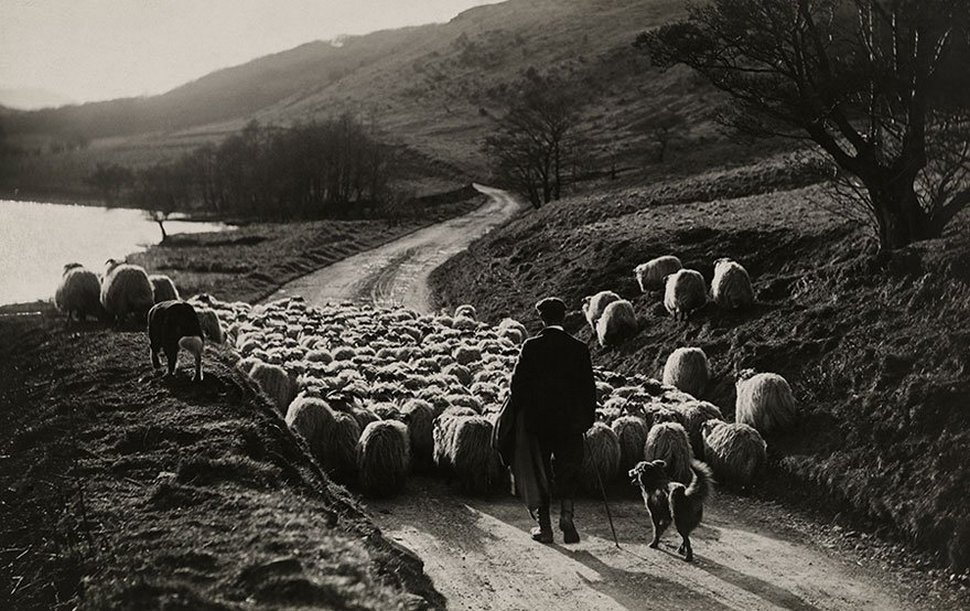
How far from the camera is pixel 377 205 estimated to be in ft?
237

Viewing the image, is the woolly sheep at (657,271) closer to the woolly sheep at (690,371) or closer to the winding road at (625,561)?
the woolly sheep at (690,371)

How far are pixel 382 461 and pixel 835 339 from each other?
8833 mm

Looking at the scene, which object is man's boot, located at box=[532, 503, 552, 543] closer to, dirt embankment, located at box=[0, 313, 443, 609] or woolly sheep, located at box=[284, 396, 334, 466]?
dirt embankment, located at box=[0, 313, 443, 609]

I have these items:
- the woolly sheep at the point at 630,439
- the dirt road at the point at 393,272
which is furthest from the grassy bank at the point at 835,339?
the dirt road at the point at 393,272

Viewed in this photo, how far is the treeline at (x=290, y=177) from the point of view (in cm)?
7044

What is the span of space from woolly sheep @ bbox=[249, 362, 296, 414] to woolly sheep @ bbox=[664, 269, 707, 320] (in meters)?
9.82

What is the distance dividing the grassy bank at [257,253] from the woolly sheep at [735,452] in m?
24.6

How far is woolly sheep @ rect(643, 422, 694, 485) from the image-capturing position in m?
11.2

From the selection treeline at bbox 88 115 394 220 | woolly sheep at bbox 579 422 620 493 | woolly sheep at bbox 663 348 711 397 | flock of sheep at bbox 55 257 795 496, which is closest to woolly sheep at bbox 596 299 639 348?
flock of sheep at bbox 55 257 795 496

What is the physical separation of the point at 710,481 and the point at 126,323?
1200 centimetres

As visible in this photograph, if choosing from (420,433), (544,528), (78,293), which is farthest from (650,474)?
(78,293)

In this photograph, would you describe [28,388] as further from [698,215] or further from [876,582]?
[698,215]

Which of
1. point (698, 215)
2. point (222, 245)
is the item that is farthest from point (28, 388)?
point (222, 245)

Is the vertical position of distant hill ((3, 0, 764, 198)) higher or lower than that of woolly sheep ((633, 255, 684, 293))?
higher
